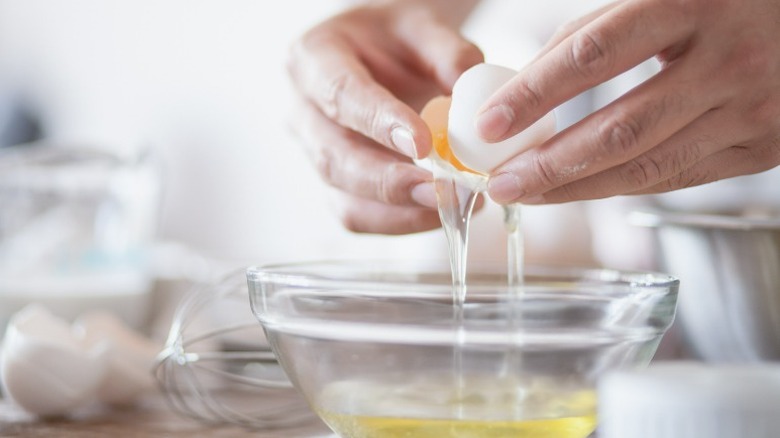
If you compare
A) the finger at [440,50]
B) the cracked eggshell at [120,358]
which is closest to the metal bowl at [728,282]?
the finger at [440,50]

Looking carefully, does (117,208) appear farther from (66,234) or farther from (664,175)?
(664,175)

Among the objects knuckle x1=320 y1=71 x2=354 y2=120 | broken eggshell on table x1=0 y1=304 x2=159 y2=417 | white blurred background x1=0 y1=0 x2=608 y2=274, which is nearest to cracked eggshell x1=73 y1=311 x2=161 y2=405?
broken eggshell on table x1=0 y1=304 x2=159 y2=417

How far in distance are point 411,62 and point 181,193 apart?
2.28m

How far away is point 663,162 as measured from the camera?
0.69 meters

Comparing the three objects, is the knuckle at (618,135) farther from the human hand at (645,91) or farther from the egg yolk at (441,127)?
the egg yolk at (441,127)

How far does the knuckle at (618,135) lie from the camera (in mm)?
631

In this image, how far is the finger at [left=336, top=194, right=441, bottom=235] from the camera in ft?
2.98

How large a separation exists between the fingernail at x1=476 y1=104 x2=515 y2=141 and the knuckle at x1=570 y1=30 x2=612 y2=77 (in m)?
0.05

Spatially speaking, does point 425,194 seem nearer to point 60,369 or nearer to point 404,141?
point 404,141

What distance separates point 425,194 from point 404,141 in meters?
0.10

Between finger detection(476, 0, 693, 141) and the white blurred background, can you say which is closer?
finger detection(476, 0, 693, 141)

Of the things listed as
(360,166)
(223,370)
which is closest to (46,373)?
(223,370)

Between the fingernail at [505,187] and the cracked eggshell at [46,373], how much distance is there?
0.44 m

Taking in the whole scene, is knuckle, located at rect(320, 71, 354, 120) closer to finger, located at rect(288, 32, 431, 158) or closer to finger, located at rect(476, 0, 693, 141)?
finger, located at rect(288, 32, 431, 158)
